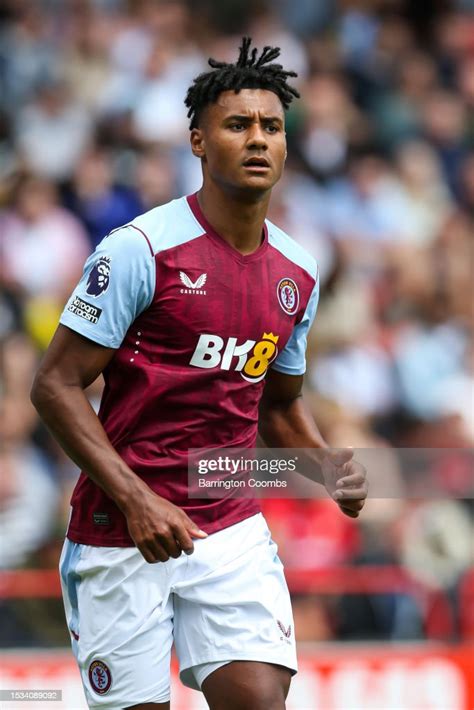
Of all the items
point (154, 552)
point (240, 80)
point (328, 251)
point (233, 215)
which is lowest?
point (154, 552)

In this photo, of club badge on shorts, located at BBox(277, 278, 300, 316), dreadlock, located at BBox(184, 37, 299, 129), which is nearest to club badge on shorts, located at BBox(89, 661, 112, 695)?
club badge on shorts, located at BBox(277, 278, 300, 316)

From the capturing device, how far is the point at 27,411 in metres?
8.77

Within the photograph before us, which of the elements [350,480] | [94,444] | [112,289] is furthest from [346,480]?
[112,289]

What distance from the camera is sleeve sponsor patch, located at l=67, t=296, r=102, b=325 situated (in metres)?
4.17

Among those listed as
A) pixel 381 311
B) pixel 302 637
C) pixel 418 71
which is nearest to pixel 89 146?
pixel 381 311

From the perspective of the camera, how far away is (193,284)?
14.1ft

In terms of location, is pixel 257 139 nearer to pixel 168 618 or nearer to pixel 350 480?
pixel 350 480

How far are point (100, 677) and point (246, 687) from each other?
49 centimetres

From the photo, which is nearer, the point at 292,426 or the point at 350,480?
the point at 350,480

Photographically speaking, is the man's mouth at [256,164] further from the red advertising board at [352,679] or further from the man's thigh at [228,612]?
the red advertising board at [352,679]

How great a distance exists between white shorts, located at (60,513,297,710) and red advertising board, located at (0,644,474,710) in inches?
101

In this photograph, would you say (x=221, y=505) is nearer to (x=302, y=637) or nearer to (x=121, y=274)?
(x=121, y=274)

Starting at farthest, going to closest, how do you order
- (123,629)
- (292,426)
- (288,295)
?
(292,426) < (288,295) < (123,629)

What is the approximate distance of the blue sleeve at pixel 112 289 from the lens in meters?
4.17
